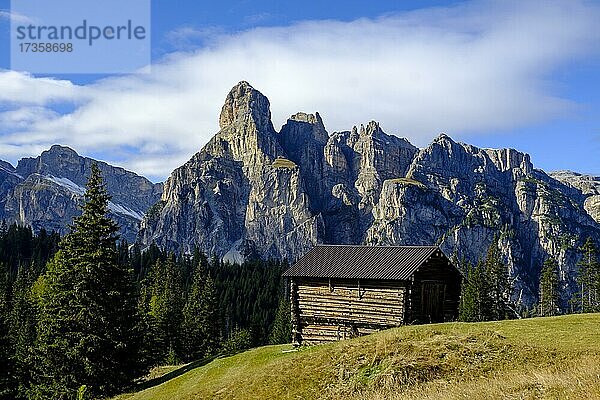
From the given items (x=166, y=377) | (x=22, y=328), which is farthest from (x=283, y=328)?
(x=166, y=377)

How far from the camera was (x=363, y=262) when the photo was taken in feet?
130

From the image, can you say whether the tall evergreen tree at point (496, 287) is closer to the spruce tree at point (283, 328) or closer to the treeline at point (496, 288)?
the treeline at point (496, 288)

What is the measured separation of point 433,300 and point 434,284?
1143 mm

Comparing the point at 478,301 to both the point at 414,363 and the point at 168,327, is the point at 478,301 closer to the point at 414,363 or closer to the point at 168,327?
the point at 168,327

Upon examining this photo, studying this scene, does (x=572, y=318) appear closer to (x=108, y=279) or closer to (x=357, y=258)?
(x=357, y=258)

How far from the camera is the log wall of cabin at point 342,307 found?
3781 cm

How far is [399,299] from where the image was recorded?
123 ft

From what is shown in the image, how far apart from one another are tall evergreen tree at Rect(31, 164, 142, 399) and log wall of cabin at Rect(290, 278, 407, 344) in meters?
12.1

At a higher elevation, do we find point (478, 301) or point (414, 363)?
point (414, 363)

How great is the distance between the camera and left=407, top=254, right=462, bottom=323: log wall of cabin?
38188 millimetres

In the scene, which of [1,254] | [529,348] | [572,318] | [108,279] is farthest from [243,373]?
[1,254]

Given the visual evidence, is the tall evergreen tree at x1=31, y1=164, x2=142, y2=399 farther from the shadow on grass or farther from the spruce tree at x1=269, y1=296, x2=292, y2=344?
the spruce tree at x1=269, y1=296, x2=292, y2=344

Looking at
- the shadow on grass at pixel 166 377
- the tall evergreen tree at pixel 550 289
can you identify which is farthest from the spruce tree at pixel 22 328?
the tall evergreen tree at pixel 550 289

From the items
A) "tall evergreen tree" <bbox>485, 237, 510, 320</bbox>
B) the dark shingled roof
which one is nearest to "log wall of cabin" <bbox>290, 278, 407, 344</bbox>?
the dark shingled roof
